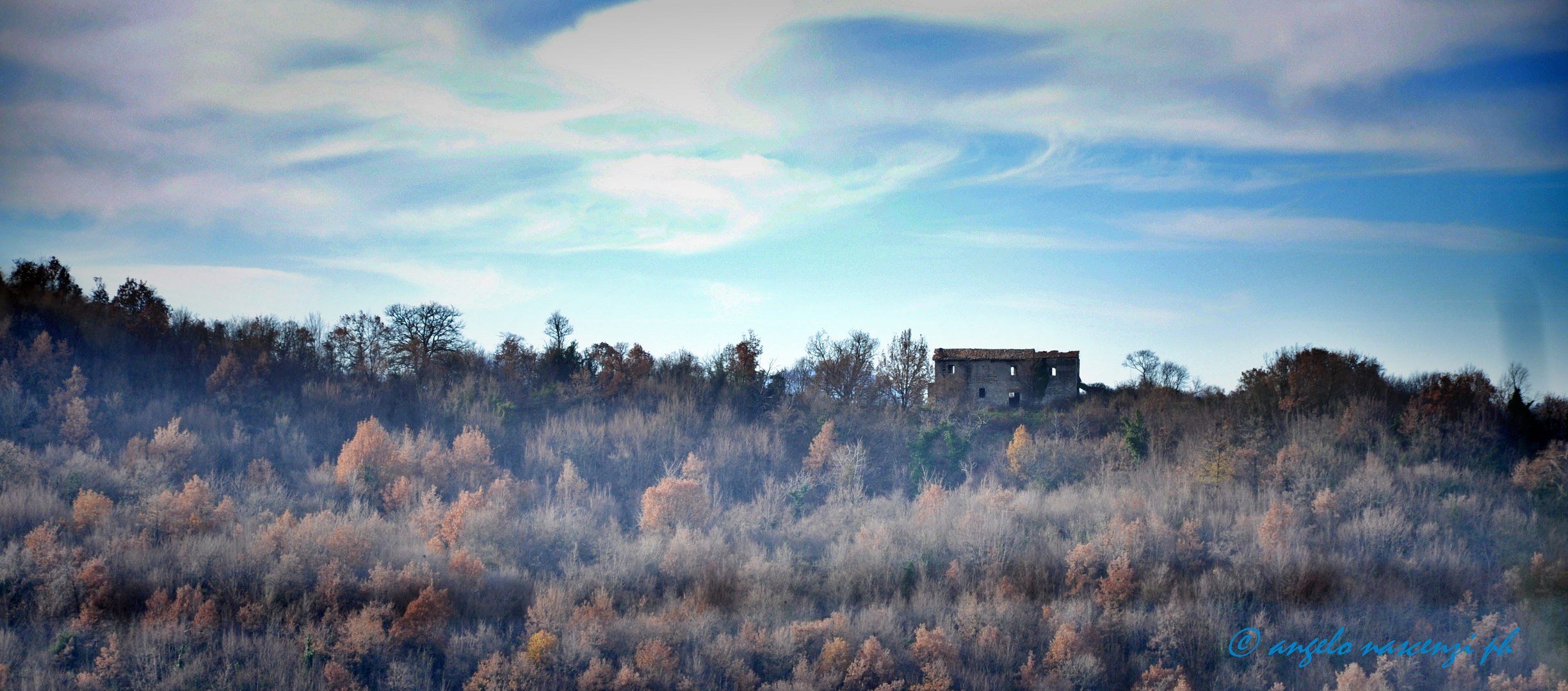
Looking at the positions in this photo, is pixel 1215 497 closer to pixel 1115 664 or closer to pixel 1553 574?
pixel 1553 574

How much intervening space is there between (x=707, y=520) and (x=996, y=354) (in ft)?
64.1

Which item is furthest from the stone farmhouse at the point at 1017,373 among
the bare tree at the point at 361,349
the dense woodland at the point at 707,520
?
the bare tree at the point at 361,349

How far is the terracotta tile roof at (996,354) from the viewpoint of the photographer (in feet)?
93.3

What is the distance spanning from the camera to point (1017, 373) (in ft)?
93.4

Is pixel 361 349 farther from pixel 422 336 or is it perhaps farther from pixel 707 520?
pixel 707 520

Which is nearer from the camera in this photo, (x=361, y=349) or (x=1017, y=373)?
(x=361, y=349)

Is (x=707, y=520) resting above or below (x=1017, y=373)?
below

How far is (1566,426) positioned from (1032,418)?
9.47m

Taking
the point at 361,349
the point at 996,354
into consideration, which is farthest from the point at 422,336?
the point at 996,354

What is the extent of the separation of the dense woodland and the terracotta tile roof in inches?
377

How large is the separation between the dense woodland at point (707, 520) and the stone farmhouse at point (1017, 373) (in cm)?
868

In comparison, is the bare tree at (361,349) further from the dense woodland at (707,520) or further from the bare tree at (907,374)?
the bare tree at (907,374)

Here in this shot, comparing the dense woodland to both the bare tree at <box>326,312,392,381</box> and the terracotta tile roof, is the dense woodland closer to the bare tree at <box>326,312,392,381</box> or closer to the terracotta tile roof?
the bare tree at <box>326,312,392,381</box>

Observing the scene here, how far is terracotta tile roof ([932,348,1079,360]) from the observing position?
93.3 feet
